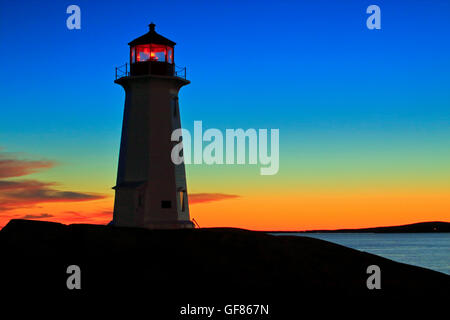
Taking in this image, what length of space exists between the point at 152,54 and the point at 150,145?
17.4 ft

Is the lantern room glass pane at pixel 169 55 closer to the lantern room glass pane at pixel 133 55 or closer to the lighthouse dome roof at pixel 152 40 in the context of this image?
the lighthouse dome roof at pixel 152 40

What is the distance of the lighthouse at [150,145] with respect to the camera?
33469 mm

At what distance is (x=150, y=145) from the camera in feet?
110

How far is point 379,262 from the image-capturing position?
26.5 meters

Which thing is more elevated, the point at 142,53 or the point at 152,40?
the point at 152,40

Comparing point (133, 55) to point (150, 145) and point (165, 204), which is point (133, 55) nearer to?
point (150, 145)

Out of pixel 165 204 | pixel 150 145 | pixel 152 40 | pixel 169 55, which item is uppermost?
pixel 152 40

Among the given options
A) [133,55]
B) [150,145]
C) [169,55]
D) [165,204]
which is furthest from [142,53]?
[165,204]

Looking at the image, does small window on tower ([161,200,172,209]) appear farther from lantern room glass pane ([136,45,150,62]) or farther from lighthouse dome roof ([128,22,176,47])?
lighthouse dome roof ([128,22,176,47])

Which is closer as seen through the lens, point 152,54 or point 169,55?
point 152,54

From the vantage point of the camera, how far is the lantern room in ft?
112

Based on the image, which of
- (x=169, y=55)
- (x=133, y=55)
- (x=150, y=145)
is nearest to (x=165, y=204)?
(x=150, y=145)
